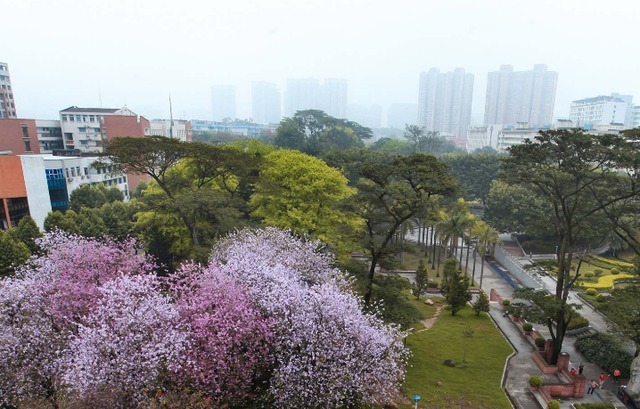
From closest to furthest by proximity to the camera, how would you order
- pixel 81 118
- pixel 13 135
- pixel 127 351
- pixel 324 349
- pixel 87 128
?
pixel 127 351
pixel 324 349
pixel 13 135
pixel 81 118
pixel 87 128

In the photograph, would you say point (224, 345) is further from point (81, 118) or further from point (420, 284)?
point (81, 118)

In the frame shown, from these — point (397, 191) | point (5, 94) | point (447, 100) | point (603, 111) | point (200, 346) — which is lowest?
point (200, 346)

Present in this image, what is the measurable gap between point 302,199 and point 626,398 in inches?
756

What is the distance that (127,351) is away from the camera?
11.4 meters

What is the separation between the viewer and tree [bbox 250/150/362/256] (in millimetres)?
26281

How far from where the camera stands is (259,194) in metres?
28.1

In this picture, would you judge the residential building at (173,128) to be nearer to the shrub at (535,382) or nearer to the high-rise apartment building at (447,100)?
the shrub at (535,382)

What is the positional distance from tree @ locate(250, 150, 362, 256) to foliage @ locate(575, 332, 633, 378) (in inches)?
529

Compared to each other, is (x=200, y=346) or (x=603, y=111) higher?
(x=603, y=111)

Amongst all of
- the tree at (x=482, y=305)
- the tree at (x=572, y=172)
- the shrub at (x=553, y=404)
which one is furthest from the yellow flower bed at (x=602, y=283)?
the shrub at (x=553, y=404)

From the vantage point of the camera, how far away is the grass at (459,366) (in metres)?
15.8

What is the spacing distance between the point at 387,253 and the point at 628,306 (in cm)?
981

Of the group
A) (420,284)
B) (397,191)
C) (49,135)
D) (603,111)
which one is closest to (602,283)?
(420,284)

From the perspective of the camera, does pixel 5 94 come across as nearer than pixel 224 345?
No
